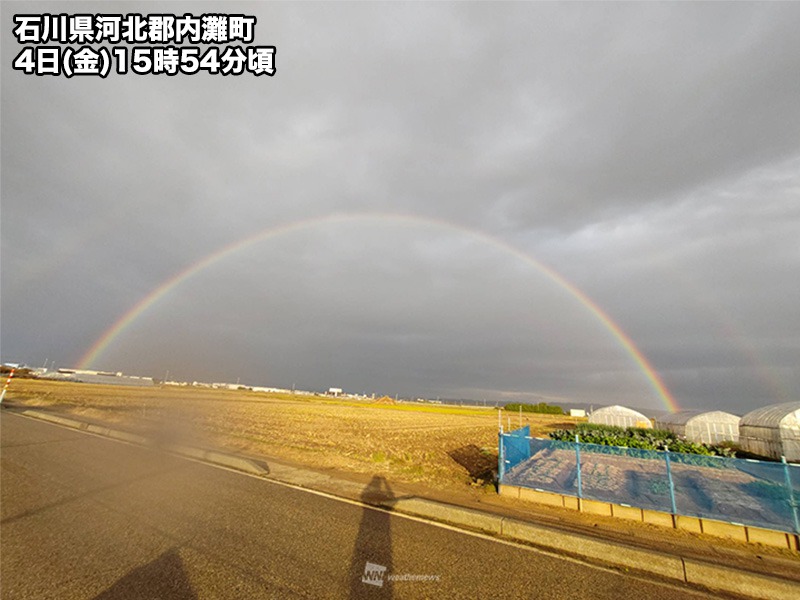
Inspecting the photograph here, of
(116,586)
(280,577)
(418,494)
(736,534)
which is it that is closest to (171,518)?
(116,586)

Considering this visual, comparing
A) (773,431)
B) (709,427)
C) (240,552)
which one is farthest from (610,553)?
(709,427)

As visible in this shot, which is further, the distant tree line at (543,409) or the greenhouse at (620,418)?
the distant tree line at (543,409)

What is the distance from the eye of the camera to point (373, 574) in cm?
→ 548

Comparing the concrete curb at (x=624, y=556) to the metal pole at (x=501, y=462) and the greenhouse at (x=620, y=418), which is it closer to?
the metal pole at (x=501, y=462)

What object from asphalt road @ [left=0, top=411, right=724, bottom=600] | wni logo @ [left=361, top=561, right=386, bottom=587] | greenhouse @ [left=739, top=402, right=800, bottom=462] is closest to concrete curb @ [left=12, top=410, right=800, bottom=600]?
asphalt road @ [left=0, top=411, right=724, bottom=600]

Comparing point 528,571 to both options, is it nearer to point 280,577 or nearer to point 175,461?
point 280,577

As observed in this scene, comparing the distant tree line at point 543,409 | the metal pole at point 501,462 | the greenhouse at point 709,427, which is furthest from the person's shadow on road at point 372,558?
the distant tree line at point 543,409

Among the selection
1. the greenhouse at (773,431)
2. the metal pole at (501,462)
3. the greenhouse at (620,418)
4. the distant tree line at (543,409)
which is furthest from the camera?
the distant tree line at (543,409)

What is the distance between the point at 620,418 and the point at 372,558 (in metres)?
47.4

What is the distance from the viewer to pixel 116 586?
15.8 ft

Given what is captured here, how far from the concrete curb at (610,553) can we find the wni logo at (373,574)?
10.2 ft

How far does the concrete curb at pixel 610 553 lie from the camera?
5.99 metres

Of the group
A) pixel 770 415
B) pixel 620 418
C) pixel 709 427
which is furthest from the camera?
pixel 620 418

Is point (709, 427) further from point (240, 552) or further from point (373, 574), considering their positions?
point (240, 552)
